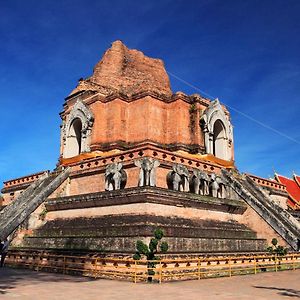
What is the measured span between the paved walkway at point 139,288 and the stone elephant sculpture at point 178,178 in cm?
558

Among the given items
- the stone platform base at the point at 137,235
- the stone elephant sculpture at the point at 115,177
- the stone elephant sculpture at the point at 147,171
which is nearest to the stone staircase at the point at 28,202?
the stone platform base at the point at 137,235

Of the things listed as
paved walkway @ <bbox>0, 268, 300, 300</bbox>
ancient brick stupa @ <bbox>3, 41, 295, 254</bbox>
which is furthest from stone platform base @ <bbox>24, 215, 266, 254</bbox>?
paved walkway @ <bbox>0, 268, 300, 300</bbox>

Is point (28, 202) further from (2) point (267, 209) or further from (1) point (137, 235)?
(2) point (267, 209)

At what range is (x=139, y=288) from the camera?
11.3 m

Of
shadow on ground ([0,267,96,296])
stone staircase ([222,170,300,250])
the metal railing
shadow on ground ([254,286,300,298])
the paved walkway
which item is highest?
stone staircase ([222,170,300,250])

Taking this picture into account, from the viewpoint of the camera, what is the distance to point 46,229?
18984mm

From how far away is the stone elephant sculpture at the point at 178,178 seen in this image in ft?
61.6

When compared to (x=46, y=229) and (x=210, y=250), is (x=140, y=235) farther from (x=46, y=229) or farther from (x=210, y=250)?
(x=46, y=229)

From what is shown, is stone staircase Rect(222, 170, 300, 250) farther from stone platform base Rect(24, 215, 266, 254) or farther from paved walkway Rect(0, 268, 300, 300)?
paved walkway Rect(0, 268, 300, 300)

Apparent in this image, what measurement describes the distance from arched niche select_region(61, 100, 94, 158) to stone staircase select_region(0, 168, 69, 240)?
9.25 ft

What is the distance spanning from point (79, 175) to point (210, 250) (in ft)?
28.8

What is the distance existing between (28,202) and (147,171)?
21.9 ft

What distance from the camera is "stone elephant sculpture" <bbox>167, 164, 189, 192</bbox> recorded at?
1877 centimetres

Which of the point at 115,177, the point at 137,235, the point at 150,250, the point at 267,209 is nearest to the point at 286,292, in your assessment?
the point at 150,250
